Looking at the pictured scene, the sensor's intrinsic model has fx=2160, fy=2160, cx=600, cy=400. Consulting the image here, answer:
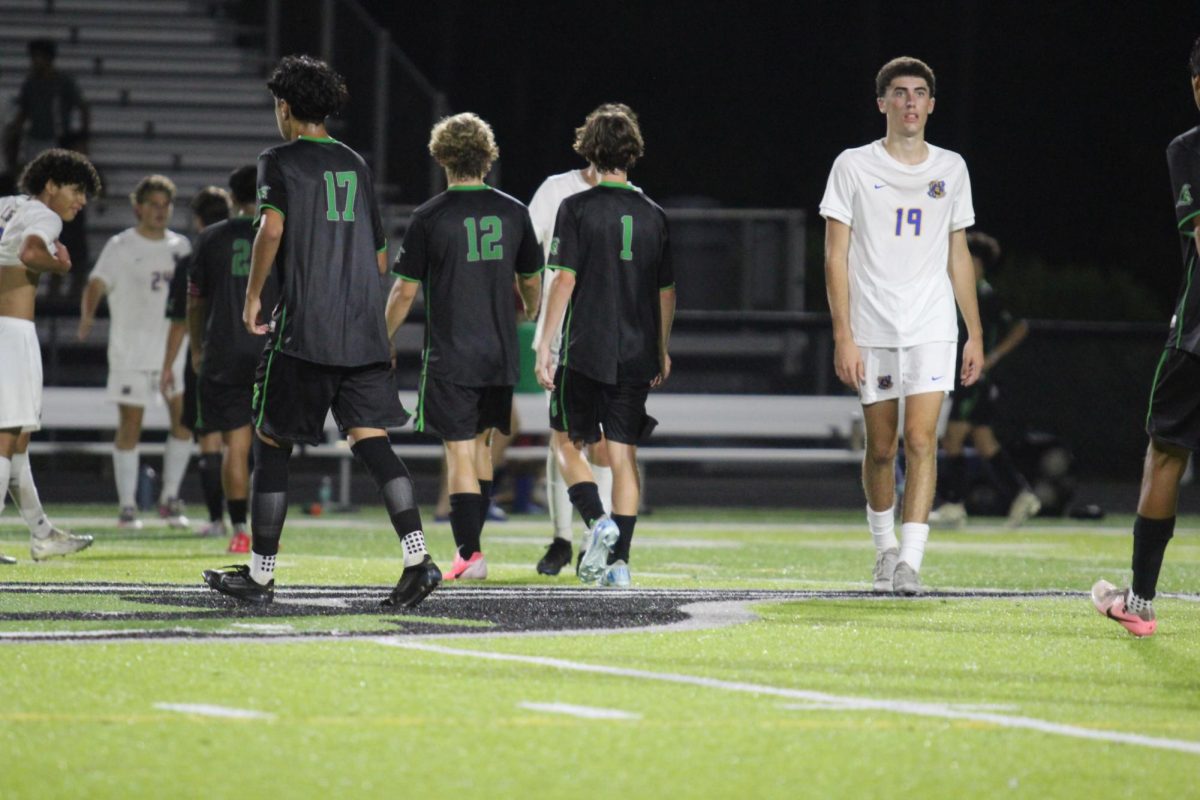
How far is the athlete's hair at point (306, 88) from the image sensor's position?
827 centimetres

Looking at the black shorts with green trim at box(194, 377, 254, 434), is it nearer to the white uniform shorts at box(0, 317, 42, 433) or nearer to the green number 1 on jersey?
the white uniform shorts at box(0, 317, 42, 433)

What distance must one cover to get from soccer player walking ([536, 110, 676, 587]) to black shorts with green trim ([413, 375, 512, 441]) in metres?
0.34

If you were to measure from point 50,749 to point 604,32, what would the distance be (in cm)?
3294

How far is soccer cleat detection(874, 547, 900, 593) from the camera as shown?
9.64 m

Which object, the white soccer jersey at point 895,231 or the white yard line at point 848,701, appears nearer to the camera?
the white yard line at point 848,701

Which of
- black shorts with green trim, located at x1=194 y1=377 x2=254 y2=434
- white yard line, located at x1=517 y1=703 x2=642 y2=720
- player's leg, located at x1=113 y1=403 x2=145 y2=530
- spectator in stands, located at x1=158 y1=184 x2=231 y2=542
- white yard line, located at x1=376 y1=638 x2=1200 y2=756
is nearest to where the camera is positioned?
white yard line, located at x1=376 y1=638 x2=1200 y2=756

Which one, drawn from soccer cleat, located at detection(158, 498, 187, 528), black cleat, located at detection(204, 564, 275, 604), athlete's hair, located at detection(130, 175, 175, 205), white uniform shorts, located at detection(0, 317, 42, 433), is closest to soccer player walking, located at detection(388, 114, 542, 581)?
black cleat, located at detection(204, 564, 275, 604)

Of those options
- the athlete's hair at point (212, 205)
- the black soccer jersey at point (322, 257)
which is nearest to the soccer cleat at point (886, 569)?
the black soccer jersey at point (322, 257)

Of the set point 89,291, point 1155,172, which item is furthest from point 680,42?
point 89,291

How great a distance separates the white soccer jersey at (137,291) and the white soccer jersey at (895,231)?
6834 millimetres

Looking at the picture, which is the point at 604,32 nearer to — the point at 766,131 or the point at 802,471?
the point at 766,131

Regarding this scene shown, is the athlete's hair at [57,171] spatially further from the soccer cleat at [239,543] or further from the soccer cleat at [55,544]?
the soccer cleat at [239,543]

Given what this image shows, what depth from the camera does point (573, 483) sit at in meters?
10.3

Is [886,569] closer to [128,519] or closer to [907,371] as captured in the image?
[907,371]
